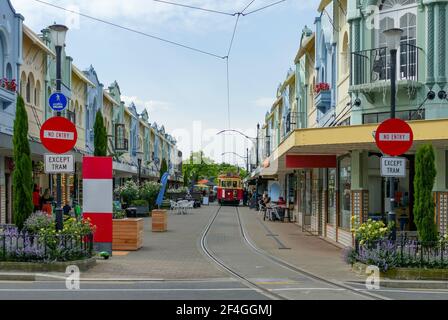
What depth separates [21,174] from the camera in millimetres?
15016

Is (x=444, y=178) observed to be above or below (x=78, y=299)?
above

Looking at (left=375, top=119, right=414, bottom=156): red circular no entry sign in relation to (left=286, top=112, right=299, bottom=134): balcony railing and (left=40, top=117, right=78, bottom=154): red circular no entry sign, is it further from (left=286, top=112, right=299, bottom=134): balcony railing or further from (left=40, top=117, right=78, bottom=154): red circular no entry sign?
(left=286, top=112, right=299, bottom=134): balcony railing

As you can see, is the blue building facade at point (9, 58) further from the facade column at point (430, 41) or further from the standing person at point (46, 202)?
the facade column at point (430, 41)

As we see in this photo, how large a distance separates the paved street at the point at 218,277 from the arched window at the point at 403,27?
226 inches

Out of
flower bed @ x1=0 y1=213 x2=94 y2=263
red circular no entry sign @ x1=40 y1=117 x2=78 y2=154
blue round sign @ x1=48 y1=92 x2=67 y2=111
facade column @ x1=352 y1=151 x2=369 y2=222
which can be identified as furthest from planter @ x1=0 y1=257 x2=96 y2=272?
facade column @ x1=352 y1=151 x2=369 y2=222

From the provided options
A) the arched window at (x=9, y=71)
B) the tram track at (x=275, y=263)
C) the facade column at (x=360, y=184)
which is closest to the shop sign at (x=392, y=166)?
the tram track at (x=275, y=263)

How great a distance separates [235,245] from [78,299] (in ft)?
37.3

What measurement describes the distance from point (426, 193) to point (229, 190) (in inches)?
1963

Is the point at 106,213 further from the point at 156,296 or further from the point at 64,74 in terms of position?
the point at 64,74

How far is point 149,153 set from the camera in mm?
75625

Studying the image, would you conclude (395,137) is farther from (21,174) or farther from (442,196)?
(21,174)

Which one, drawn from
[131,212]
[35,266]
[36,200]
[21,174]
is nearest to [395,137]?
[35,266]

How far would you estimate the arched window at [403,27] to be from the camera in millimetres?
18406
